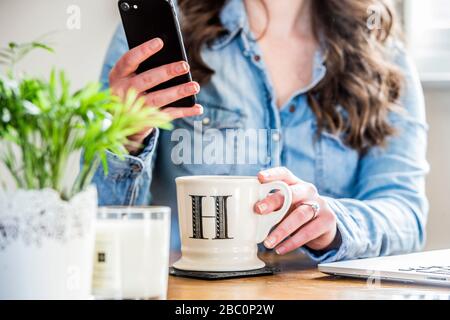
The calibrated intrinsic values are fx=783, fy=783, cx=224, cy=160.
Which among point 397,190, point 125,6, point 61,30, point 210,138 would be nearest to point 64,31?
point 61,30

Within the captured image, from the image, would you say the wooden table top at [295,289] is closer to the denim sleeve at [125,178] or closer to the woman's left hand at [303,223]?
the woman's left hand at [303,223]

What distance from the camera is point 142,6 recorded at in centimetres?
77

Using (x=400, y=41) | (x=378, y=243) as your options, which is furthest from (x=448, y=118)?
(x=378, y=243)

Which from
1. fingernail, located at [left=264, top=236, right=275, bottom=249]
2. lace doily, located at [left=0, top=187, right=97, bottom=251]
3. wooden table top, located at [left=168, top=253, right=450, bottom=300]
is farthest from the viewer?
fingernail, located at [left=264, top=236, right=275, bottom=249]

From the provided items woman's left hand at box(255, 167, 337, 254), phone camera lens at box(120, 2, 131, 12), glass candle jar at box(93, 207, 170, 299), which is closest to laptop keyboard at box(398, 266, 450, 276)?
woman's left hand at box(255, 167, 337, 254)

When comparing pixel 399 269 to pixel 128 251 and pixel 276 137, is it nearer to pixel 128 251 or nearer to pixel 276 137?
pixel 128 251

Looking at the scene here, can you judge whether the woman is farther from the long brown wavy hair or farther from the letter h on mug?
the letter h on mug

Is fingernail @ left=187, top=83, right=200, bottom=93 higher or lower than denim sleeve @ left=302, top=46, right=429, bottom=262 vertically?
higher

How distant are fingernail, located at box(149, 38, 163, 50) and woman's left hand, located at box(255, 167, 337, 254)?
0.17m

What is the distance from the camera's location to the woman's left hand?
0.77 meters

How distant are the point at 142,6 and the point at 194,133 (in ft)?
1.17

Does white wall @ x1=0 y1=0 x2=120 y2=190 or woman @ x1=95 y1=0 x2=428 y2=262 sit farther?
woman @ x1=95 y1=0 x2=428 y2=262

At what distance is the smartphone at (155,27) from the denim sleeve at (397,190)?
25 centimetres

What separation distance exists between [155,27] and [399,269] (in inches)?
13.0
